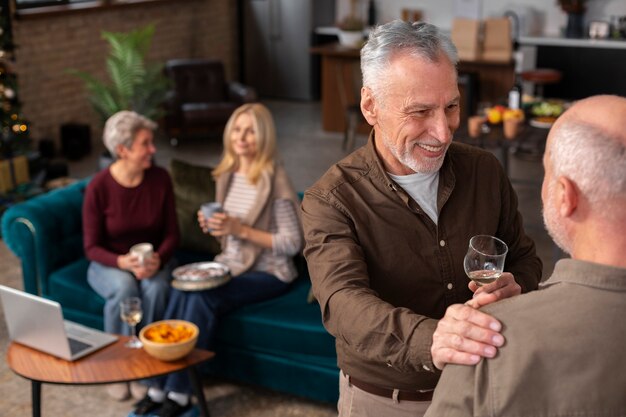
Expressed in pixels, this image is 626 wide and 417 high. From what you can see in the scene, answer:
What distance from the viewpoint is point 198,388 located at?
4.07 meters

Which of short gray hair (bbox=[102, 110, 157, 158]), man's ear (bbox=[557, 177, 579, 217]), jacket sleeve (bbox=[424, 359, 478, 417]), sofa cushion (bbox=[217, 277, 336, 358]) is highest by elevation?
man's ear (bbox=[557, 177, 579, 217])

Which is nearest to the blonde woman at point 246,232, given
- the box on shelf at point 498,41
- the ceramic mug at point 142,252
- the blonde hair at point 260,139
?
the blonde hair at point 260,139

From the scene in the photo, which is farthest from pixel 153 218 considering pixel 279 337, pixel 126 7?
pixel 126 7

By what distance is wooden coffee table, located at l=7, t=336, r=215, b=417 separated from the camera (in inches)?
148

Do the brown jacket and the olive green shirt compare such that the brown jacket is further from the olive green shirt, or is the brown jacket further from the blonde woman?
the blonde woman

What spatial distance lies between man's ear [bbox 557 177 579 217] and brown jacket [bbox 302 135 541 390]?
59 cm

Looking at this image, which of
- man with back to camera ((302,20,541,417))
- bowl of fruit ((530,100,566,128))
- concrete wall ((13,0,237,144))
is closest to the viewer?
man with back to camera ((302,20,541,417))

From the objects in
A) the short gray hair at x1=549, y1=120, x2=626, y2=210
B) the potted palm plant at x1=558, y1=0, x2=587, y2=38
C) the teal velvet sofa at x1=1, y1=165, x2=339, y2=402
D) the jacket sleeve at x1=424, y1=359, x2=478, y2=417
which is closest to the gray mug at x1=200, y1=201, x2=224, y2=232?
the teal velvet sofa at x1=1, y1=165, x2=339, y2=402

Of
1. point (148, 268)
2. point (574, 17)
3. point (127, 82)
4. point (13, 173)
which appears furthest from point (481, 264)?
point (574, 17)

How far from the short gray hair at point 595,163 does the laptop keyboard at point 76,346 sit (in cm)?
290

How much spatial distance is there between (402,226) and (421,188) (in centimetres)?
11

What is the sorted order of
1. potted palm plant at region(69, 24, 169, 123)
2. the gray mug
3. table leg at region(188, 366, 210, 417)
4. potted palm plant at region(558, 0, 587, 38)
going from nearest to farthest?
table leg at region(188, 366, 210, 417), the gray mug, potted palm plant at region(69, 24, 169, 123), potted palm plant at region(558, 0, 587, 38)

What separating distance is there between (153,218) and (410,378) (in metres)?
2.67

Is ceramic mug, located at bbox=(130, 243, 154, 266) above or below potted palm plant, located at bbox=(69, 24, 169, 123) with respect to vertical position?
below
